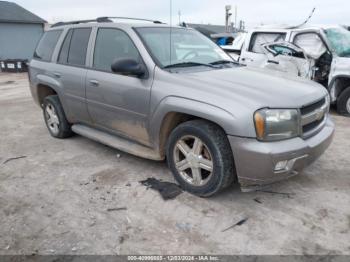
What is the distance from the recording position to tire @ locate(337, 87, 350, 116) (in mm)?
7046

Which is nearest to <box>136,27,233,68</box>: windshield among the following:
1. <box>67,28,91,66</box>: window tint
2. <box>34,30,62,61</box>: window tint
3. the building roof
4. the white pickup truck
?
<box>67,28,91,66</box>: window tint

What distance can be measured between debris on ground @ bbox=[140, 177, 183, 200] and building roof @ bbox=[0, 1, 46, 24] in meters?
21.5

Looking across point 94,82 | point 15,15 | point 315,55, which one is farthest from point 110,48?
point 15,15

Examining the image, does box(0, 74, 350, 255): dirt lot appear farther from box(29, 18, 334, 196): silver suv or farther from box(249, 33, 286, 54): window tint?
box(249, 33, 286, 54): window tint

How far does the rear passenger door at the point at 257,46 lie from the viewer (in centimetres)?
772

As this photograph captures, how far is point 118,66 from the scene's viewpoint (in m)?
3.58

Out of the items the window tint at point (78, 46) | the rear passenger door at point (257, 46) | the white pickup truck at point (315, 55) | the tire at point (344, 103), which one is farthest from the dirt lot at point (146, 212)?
the rear passenger door at point (257, 46)

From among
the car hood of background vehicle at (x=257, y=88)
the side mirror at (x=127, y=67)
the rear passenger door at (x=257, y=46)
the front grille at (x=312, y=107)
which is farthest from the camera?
the rear passenger door at (x=257, y=46)

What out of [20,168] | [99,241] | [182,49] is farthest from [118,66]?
[20,168]

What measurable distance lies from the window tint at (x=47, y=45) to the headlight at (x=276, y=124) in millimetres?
3727

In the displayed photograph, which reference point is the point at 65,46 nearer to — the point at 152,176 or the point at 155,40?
the point at 155,40

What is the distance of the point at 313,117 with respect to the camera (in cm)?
335

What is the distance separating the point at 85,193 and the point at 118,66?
Result: 144 centimetres

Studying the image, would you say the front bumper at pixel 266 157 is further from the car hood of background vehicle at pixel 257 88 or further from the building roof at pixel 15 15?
the building roof at pixel 15 15
